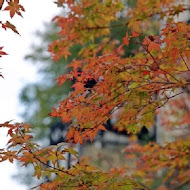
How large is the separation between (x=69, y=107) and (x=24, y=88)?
9.04 meters

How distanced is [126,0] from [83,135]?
889cm

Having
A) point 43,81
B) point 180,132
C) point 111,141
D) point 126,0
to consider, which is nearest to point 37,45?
point 43,81

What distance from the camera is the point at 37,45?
40.1ft

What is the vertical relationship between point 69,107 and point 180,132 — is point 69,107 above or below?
below

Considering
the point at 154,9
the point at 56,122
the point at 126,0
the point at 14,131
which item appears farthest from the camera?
the point at 126,0

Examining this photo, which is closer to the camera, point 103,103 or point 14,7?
point 14,7

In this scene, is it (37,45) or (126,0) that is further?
(37,45)

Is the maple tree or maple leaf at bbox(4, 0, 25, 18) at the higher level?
maple leaf at bbox(4, 0, 25, 18)

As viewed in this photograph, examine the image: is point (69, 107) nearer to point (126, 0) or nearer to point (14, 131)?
point (14, 131)

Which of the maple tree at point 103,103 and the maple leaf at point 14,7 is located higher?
the maple leaf at point 14,7

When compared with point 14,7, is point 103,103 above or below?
below

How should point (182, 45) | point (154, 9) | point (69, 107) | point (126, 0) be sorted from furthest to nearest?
point (126, 0) < point (154, 9) < point (69, 107) < point (182, 45)

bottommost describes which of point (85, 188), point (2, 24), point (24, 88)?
point (85, 188)

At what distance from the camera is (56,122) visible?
10.2 meters
